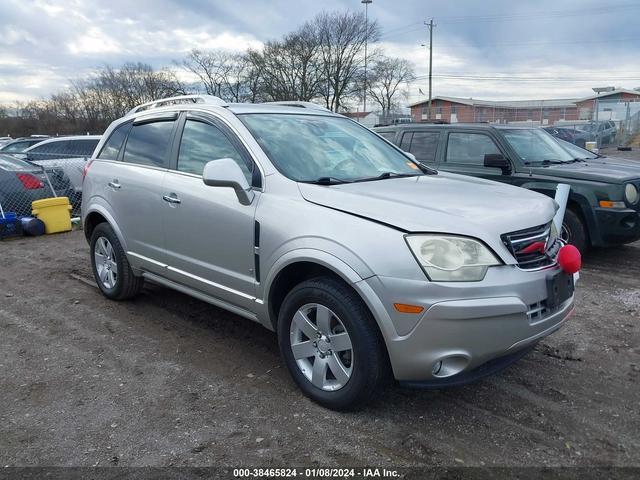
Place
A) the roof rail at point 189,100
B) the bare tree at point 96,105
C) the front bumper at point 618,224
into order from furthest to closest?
the bare tree at point 96,105 < the front bumper at point 618,224 < the roof rail at point 189,100

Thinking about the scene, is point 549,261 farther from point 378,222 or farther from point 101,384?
point 101,384

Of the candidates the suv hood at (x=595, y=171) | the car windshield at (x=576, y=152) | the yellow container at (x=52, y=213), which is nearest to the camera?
the suv hood at (x=595, y=171)

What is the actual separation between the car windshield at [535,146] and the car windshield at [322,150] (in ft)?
10.6

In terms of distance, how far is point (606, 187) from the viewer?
6.17 meters

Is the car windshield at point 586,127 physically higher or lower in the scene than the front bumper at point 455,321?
higher

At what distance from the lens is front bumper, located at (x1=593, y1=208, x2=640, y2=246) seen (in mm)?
6062

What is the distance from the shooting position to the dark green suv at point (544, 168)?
20.1 feet

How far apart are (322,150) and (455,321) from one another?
1.74 metres

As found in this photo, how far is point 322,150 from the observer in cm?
387

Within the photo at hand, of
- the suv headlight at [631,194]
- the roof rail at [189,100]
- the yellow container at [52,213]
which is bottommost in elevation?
the yellow container at [52,213]

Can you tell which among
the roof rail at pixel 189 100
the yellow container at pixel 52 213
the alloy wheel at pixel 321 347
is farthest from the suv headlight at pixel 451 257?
the yellow container at pixel 52 213

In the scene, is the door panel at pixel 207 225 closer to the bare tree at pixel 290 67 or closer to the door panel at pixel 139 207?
the door panel at pixel 139 207

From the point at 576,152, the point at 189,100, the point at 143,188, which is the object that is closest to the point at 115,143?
the point at 143,188

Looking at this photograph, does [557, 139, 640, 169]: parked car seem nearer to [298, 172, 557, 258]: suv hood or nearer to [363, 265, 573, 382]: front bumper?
[298, 172, 557, 258]: suv hood
